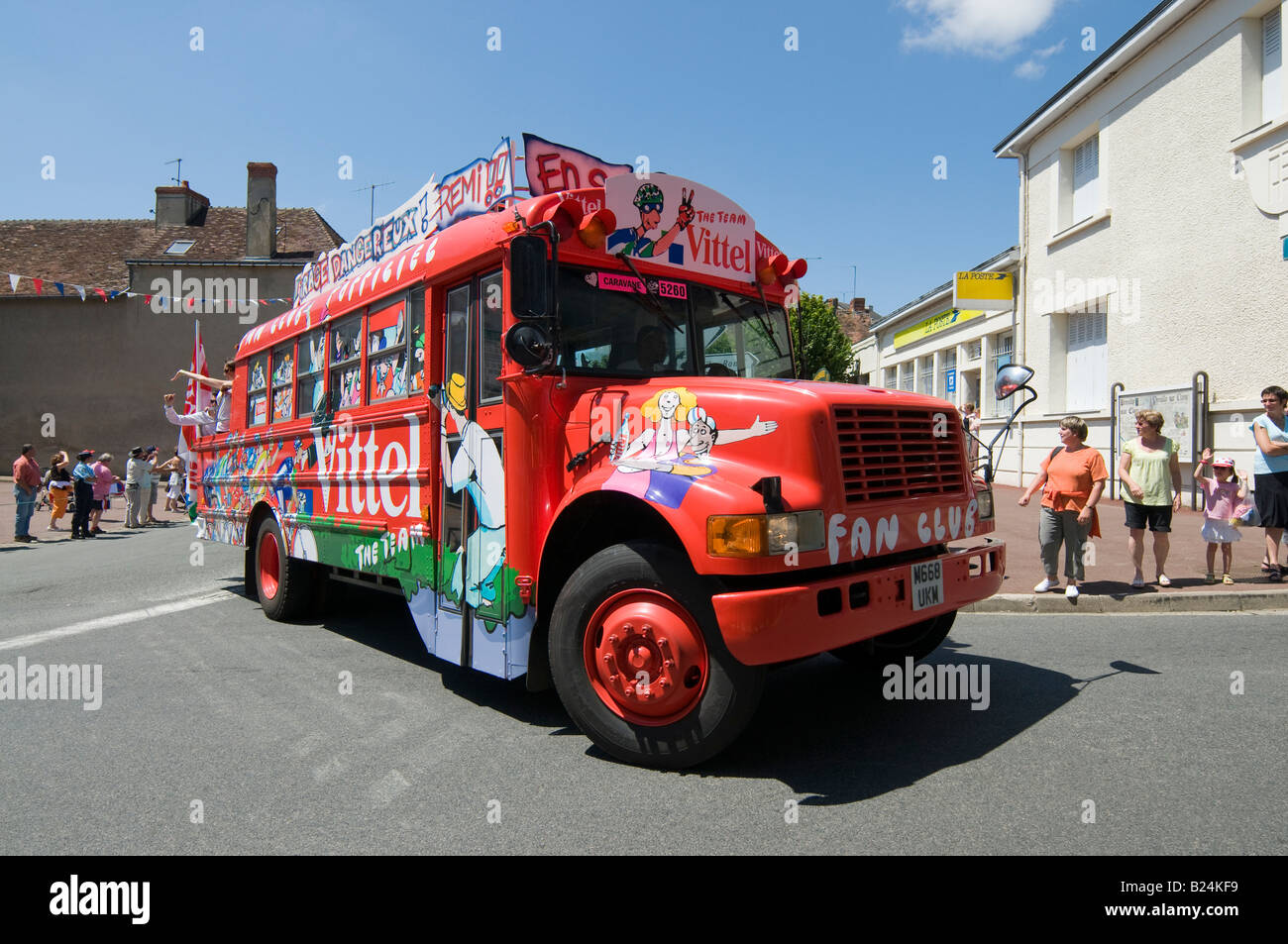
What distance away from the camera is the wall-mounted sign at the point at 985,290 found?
19656mm

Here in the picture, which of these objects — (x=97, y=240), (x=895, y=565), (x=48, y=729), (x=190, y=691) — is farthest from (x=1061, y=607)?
(x=97, y=240)

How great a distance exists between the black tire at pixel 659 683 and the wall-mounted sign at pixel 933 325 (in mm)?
18261

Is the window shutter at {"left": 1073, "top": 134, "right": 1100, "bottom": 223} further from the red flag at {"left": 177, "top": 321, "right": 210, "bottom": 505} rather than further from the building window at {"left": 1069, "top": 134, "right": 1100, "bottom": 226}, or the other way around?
the red flag at {"left": 177, "top": 321, "right": 210, "bottom": 505}

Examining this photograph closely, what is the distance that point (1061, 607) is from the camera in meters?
7.94

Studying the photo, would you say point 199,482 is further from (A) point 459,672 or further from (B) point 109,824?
(B) point 109,824

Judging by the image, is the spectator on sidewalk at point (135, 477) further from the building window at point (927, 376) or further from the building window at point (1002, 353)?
the building window at point (927, 376)

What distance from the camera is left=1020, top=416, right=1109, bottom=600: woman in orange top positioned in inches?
309

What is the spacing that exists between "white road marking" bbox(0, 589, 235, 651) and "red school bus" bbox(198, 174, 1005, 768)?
10.5ft

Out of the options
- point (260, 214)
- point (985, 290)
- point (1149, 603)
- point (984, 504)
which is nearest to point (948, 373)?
point (985, 290)

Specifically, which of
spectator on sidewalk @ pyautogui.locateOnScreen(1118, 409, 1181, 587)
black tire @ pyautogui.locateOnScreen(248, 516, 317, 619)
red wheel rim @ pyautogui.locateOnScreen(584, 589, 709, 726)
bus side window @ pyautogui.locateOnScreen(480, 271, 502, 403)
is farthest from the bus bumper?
spectator on sidewalk @ pyautogui.locateOnScreen(1118, 409, 1181, 587)

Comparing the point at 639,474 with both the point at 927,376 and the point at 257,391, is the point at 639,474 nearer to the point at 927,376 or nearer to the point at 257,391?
the point at 257,391

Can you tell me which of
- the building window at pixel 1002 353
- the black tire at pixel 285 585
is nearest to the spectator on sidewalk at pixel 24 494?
the black tire at pixel 285 585

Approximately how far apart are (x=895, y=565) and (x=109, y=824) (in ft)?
11.6
